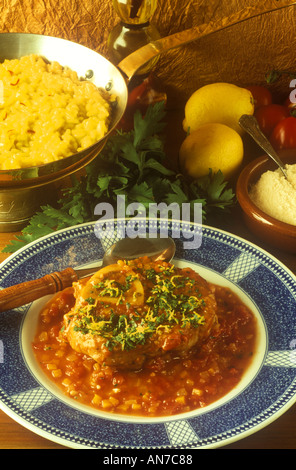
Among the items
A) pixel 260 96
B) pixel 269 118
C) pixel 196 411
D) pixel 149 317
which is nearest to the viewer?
pixel 196 411

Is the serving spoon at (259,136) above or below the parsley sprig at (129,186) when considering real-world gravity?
above

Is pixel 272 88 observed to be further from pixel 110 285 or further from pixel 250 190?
pixel 110 285

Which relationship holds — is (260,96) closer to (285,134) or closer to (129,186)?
(285,134)

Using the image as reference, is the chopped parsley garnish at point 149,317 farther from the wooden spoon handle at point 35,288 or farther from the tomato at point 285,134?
the tomato at point 285,134

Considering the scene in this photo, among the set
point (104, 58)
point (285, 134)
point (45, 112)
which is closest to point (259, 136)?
point (285, 134)

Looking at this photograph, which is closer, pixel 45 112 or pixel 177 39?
pixel 45 112

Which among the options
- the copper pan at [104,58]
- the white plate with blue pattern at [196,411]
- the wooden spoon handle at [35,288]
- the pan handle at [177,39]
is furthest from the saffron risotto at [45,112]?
the wooden spoon handle at [35,288]
